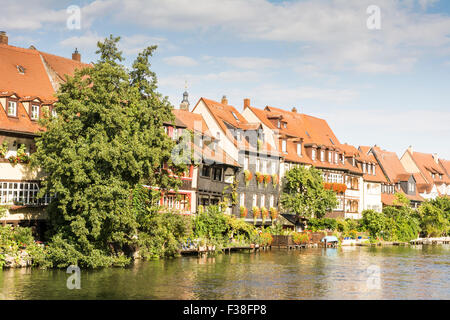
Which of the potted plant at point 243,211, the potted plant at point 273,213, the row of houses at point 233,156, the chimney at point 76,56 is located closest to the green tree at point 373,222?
the row of houses at point 233,156

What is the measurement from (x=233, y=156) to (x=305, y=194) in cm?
1137

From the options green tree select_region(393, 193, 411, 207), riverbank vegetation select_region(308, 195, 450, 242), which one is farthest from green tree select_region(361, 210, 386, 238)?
green tree select_region(393, 193, 411, 207)

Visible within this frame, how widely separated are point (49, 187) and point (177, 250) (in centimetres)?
1276

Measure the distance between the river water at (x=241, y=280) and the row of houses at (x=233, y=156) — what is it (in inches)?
287

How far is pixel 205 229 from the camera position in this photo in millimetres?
50656

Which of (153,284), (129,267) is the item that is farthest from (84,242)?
(153,284)

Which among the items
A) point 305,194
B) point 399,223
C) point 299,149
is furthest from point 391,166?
point 305,194

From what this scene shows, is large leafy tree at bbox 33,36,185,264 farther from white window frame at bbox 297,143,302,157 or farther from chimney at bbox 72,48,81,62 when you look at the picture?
white window frame at bbox 297,143,302,157

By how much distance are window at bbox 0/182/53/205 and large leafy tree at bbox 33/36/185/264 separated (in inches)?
101

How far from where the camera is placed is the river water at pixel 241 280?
29.5 m

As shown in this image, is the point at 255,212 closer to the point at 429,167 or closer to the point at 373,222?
the point at 373,222

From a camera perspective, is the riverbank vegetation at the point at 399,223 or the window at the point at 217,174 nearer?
the window at the point at 217,174

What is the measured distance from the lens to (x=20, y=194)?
1543 inches

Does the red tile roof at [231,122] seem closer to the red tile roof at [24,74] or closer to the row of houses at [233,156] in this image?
the row of houses at [233,156]
